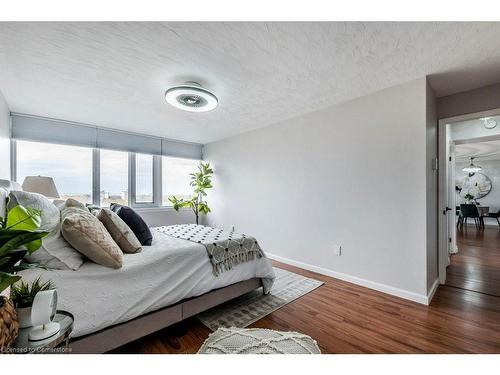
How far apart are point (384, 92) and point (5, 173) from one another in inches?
193

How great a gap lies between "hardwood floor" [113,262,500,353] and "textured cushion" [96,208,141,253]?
0.72m

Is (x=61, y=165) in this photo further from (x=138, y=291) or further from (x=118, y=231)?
(x=138, y=291)

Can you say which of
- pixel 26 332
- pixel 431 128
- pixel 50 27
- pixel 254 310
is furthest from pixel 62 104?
pixel 431 128

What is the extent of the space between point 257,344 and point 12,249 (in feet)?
3.38

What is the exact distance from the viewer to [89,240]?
56.4 inches

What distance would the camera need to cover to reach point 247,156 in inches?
169

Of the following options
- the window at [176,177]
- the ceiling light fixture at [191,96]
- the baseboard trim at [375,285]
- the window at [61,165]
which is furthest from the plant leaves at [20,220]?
the window at [176,177]

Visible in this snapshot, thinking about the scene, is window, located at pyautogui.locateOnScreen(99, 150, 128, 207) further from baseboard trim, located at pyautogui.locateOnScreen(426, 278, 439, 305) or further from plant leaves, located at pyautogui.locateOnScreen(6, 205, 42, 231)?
baseboard trim, located at pyautogui.locateOnScreen(426, 278, 439, 305)

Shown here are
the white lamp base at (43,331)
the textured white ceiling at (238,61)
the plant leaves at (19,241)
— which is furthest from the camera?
the textured white ceiling at (238,61)

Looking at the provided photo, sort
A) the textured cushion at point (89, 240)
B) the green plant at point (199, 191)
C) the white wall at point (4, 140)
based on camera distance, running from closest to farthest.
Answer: the textured cushion at point (89, 240), the white wall at point (4, 140), the green plant at point (199, 191)

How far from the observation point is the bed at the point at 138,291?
1.31 meters

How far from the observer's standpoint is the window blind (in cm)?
332

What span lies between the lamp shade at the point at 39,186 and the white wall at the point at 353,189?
2.95 m

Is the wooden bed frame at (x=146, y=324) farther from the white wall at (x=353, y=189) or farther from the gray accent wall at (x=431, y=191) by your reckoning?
the gray accent wall at (x=431, y=191)
